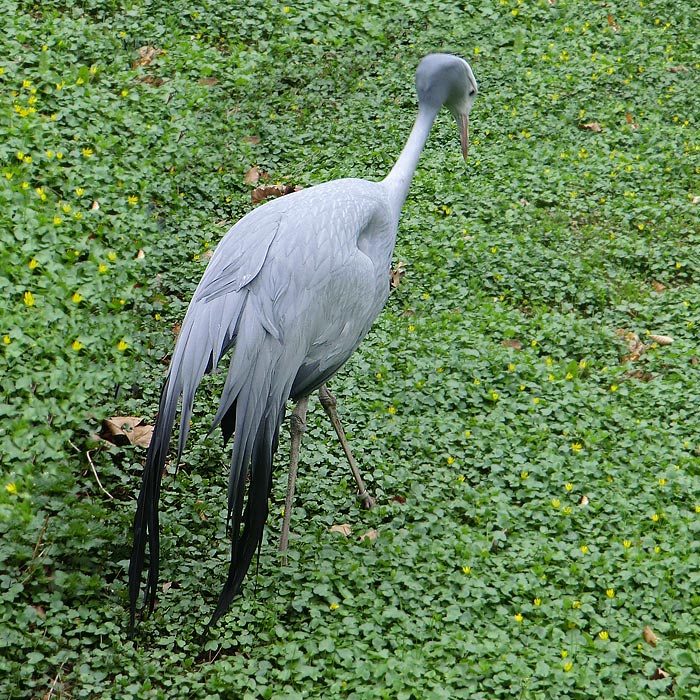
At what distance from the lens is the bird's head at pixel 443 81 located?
4.96 metres

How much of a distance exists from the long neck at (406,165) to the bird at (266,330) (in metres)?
0.14

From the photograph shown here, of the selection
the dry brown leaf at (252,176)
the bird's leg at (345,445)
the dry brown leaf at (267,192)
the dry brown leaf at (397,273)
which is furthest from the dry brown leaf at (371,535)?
the dry brown leaf at (252,176)

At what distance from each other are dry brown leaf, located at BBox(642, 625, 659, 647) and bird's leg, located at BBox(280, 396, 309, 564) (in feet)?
5.03

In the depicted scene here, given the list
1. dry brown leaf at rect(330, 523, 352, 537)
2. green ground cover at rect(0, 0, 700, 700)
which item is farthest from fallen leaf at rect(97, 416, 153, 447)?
dry brown leaf at rect(330, 523, 352, 537)

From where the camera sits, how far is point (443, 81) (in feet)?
16.4

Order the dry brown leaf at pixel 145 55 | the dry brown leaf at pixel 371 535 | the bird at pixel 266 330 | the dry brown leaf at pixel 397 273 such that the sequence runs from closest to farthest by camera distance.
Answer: the bird at pixel 266 330 < the dry brown leaf at pixel 371 535 < the dry brown leaf at pixel 397 273 < the dry brown leaf at pixel 145 55

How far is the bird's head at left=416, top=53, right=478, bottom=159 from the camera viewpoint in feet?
16.3

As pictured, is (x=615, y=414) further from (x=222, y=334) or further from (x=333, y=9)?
(x=333, y=9)

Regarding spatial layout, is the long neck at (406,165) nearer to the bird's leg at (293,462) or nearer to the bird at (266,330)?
the bird at (266,330)

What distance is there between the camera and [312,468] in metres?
4.96

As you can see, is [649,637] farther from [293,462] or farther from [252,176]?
[252,176]

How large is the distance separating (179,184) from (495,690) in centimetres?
423

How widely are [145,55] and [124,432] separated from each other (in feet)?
13.2

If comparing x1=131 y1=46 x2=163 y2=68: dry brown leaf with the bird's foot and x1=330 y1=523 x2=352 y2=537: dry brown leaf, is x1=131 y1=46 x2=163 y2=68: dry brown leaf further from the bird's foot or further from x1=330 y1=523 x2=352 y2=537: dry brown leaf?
x1=330 y1=523 x2=352 y2=537: dry brown leaf
